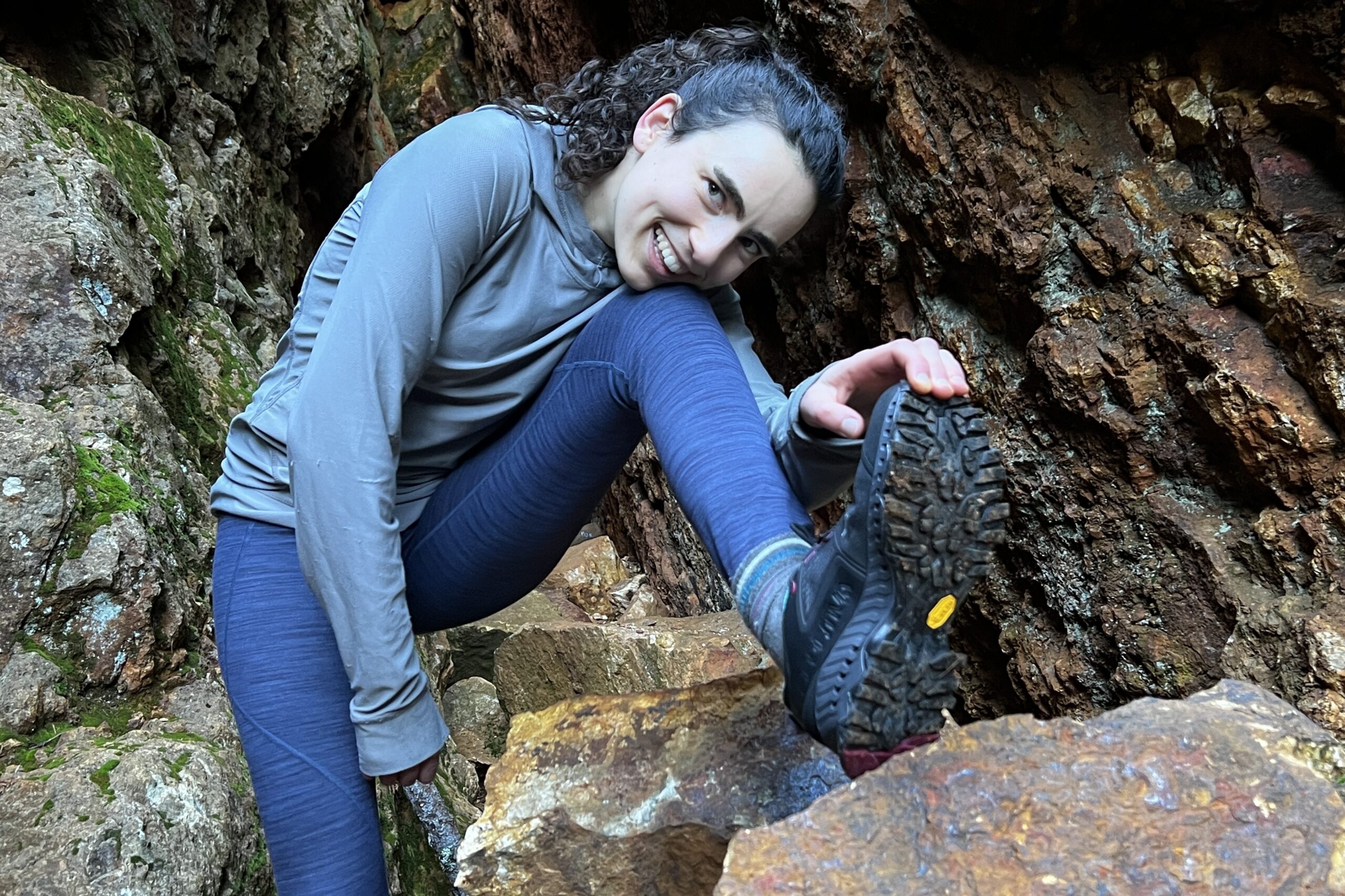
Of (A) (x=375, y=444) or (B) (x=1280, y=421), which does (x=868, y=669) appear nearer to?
(A) (x=375, y=444)

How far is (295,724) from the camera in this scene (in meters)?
1.39

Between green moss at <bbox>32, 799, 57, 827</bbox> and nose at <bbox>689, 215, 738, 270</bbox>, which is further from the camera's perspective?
green moss at <bbox>32, 799, 57, 827</bbox>

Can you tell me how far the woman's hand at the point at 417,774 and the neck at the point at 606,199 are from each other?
31.8 inches

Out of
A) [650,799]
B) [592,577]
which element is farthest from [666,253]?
[592,577]

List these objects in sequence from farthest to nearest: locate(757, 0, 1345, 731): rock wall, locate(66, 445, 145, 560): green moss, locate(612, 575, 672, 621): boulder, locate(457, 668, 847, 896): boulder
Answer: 1. locate(612, 575, 672, 621): boulder
2. locate(757, 0, 1345, 731): rock wall
3. locate(66, 445, 145, 560): green moss
4. locate(457, 668, 847, 896): boulder

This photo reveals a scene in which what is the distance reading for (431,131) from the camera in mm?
1316

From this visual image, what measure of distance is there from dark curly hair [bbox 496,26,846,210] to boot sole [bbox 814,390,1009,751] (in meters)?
0.56

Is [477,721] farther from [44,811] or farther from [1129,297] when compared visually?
[1129,297]

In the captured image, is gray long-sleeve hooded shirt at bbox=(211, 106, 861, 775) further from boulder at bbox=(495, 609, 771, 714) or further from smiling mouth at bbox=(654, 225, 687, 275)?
boulder at bbox=(495, 609, 771, 714)

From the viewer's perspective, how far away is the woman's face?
1.26 meters

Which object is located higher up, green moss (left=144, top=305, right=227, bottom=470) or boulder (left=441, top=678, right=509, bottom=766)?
green moss (left=144, top=305, right=227, bottom=470)

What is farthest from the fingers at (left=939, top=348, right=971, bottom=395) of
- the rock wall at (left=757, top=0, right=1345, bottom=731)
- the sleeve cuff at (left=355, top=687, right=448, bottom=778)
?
the rock wall at (left=757, top=0, right=1345, bottom=731)

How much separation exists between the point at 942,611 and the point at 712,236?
621 mm

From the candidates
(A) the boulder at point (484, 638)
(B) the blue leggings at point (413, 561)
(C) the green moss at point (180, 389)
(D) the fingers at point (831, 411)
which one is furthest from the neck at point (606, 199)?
(A) the boulder at point (484, 638)
